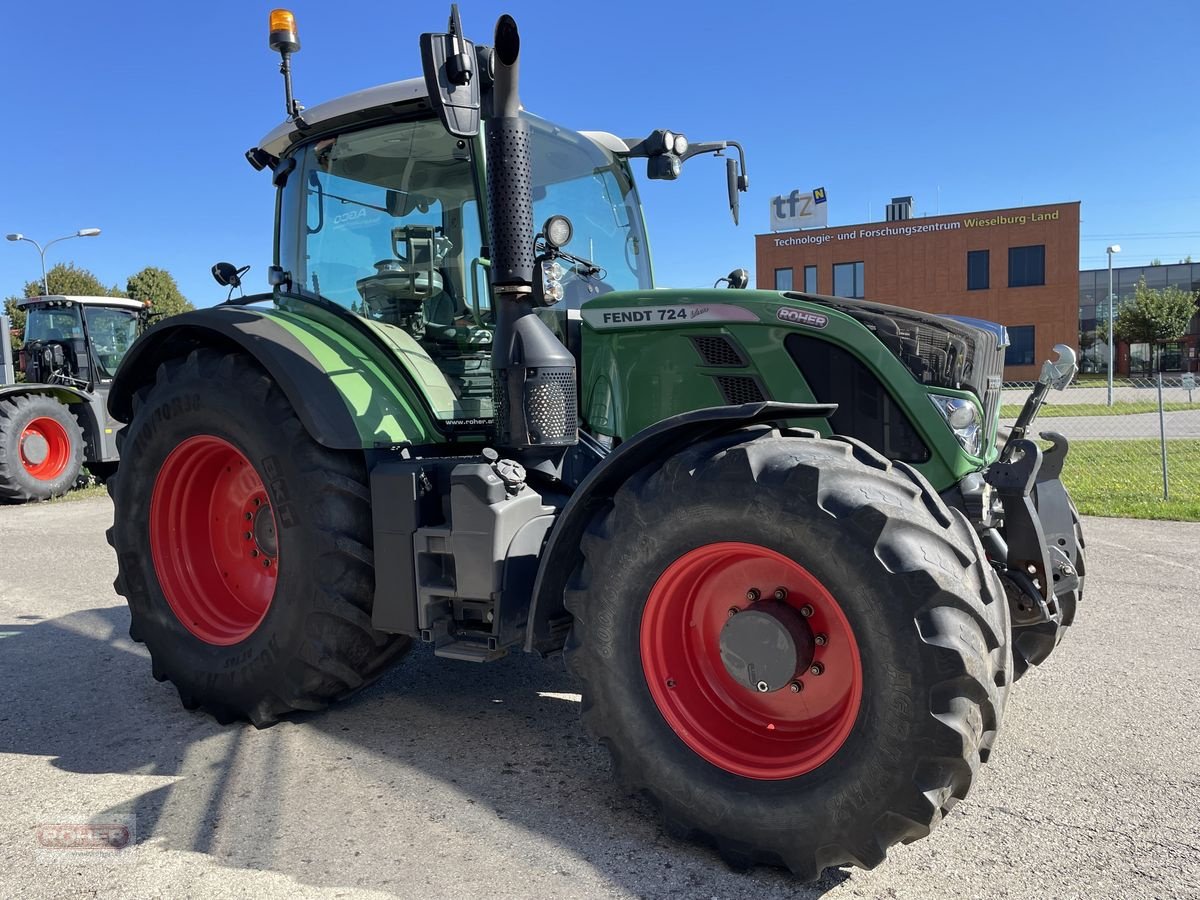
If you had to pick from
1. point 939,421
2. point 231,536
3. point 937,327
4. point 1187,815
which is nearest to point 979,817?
point 1187,815

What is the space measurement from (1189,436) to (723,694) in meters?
16.2

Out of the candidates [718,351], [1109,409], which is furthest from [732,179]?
[1109,409]

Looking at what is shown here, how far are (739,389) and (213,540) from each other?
2.57m

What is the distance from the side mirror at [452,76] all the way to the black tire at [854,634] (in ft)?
4.18

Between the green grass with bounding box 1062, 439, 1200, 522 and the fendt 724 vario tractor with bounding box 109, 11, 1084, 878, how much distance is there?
5952 mm

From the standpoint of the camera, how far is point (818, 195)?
41312mm

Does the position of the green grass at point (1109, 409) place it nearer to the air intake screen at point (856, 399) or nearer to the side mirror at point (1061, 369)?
the side mirror at point (1061, 369)

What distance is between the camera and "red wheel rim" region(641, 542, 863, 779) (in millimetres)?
2596

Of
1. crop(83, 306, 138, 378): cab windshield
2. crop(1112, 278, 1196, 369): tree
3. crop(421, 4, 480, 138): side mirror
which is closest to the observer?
crop(421, 4, 480, 138): side mirror

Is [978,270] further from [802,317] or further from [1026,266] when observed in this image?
[802,317]

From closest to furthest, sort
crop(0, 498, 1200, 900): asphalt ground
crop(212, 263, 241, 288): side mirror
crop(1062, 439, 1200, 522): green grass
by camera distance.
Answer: crop(0, 498, 1200, 900): asphalt ground → crop(212, 263, 241, 288): side mirror → crop(1062, 439, 1200, 522): green grass

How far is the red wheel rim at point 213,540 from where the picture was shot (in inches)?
157

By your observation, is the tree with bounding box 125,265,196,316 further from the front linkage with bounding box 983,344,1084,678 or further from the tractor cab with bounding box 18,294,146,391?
the front linkage with bounding box 983,344,1084,678


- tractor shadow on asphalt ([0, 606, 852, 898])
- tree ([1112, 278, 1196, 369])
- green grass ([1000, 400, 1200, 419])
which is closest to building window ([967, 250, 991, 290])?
tree ([1112, 278, 1196, 369])
